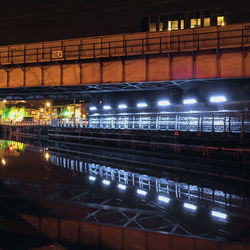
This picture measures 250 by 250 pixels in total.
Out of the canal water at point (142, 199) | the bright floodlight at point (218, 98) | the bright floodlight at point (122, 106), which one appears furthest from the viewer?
the bright floodlight at point (122, 106)

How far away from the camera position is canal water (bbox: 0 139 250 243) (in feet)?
17.7

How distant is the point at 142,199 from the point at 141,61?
20.9 m

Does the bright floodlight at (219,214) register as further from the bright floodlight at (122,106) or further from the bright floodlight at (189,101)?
the bright floodlight at (122,106)

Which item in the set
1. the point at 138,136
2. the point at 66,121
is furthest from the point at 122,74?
the point at 66,121

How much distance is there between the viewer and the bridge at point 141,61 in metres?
23.6

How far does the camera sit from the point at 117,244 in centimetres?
443

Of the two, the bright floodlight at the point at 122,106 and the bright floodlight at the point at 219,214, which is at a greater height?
the bright floodlight at the point at 122,106

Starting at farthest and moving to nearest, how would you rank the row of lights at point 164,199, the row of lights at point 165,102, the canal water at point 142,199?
1. the row of lights at point 165,102
2. the row of lights at point 164,199
3. the canal water at point 142,199

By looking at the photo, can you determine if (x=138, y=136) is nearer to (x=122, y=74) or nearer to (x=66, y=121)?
(x=122, y=74)

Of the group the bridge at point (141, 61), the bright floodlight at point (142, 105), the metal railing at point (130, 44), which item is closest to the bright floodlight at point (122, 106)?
the bright floodlight at point (142, 105)

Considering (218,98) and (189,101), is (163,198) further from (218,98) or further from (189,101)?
(189,101)

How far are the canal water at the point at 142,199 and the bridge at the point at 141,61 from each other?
15270 mm

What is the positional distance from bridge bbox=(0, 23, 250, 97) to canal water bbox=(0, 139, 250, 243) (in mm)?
15270

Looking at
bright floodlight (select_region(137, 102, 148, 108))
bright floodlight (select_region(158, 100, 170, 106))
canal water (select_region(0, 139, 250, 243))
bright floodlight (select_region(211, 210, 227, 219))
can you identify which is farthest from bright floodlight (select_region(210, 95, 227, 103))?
bright floodlight (select_region(211, 210, 227, 219))
